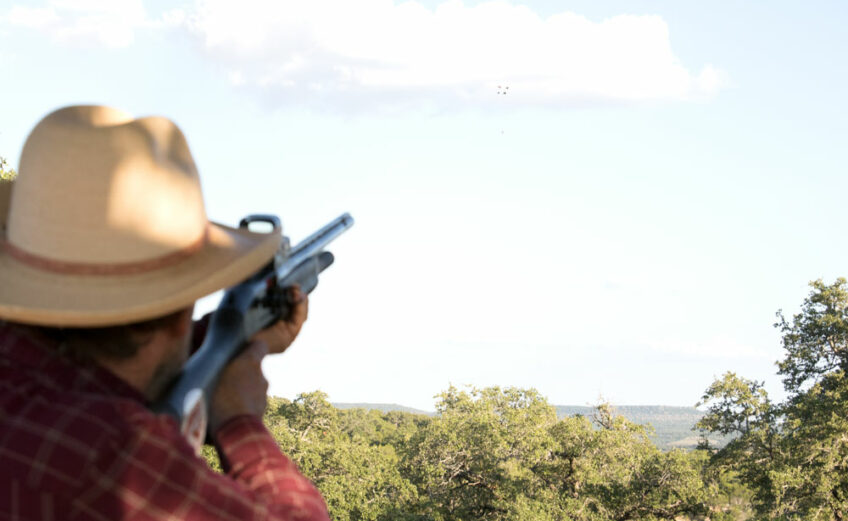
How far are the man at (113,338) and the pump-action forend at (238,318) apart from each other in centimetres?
5

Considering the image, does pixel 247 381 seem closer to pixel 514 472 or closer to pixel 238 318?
pixel 238 318

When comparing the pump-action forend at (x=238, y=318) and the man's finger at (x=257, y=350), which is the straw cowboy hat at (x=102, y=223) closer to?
the pump-action forend at (x=238, y=318)

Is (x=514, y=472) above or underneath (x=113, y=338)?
underneath

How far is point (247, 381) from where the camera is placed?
219 cm

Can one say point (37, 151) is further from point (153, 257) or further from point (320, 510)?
point (320, 510)

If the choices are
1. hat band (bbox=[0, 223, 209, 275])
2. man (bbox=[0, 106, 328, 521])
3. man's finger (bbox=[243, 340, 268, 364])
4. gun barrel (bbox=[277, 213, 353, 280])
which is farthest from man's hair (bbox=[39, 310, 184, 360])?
gun barrel (bbox=[277, 213, 353, 280])

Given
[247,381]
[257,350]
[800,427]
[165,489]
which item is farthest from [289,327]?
[800,427]

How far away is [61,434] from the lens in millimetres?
1654

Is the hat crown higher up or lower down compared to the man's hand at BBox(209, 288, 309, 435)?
higher up

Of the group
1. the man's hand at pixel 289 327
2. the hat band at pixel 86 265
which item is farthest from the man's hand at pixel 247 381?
the hat band at pixel 86 265

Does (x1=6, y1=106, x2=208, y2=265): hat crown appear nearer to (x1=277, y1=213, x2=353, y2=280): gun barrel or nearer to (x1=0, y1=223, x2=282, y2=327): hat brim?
(x1=0, y1=223, x2=282, y2=327): hat brim

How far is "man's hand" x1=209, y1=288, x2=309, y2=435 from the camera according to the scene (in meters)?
2.09

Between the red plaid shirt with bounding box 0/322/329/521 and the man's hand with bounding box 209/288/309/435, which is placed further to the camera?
the man's hand with bounding box 209/288/309/435

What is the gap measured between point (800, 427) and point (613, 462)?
22.3ft
